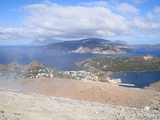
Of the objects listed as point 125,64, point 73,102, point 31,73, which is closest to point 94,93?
point 73,102

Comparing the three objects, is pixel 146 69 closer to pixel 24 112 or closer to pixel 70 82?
pixel 70 82

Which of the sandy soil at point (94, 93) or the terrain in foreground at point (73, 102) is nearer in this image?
the terrain in foreground at point (73, 102)

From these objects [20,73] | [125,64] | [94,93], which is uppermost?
[94,93]

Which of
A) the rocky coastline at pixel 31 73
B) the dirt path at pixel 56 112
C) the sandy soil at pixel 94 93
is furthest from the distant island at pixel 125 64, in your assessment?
the dirt path at pixel 56 112

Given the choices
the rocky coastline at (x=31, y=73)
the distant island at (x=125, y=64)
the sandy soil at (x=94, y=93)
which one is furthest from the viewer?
the distant island at (x=125, y=64)

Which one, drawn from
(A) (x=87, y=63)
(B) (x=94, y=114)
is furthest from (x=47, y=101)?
(A) (x=87, y=63)

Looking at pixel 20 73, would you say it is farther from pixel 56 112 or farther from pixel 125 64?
pixel 125 64

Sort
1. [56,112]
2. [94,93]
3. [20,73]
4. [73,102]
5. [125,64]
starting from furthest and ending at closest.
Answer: [125,64] → [20,73] → [94,93] → [73,102] → [56,112]

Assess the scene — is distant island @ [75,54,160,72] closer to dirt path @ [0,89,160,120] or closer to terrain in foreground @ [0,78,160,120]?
terrain in foreground @ [0,78,160,120]

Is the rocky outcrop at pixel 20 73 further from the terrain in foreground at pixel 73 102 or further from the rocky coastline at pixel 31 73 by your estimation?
the terrain in foreground at pixel 73 102
